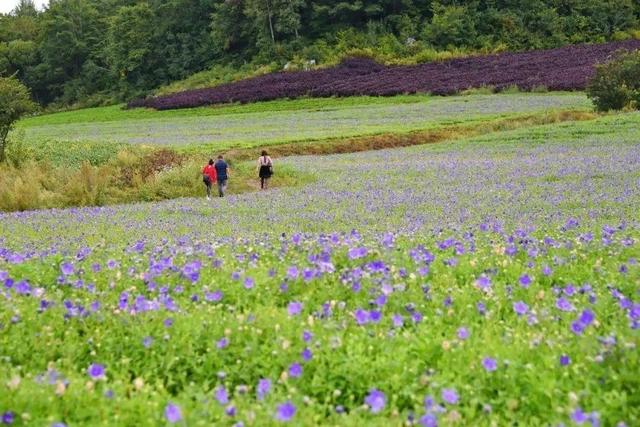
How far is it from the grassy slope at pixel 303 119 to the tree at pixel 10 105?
8.38m

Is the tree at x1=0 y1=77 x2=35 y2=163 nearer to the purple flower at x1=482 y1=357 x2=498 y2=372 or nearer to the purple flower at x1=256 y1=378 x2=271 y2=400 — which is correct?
the purple flower at x1=256 y1=378 x2=271 y2=400

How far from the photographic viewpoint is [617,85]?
38594mm

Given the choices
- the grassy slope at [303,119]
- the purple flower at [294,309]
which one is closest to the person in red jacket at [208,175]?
the grassy slope at [303,119]

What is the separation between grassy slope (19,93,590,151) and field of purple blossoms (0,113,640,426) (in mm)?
28322

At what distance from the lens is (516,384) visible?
3908 millimetres

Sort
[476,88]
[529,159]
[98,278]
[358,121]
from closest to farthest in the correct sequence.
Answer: [98,278], [529,159], [358,121], [476,88]

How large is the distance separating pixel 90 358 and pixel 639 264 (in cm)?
478

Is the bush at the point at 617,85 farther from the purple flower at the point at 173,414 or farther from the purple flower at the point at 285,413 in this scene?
the purple flower at the point at 173,414

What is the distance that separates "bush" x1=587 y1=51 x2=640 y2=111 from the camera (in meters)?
38.2

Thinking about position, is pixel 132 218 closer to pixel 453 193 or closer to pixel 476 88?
pixel 453 193

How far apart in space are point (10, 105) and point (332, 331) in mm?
26541

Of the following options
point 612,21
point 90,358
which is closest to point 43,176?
point 90,358

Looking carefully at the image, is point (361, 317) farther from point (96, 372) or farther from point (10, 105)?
point (10, 105)

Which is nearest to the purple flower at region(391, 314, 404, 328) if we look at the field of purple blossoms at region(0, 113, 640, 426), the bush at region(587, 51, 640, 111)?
the field of purple blossoms at region(0, 113, 640, 426)
